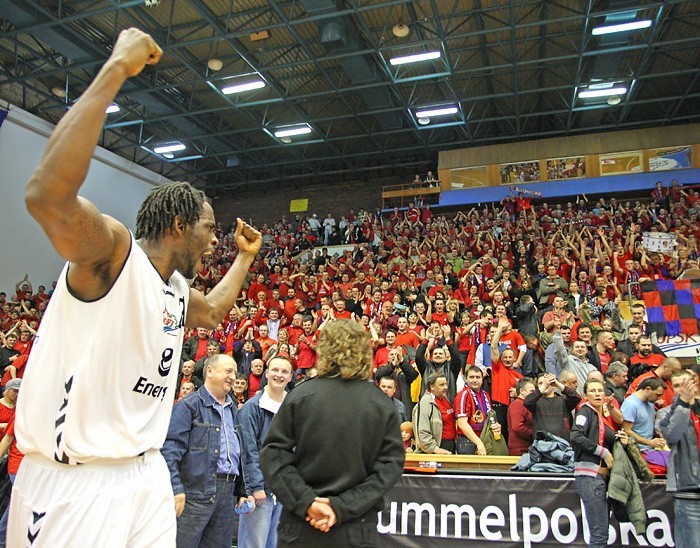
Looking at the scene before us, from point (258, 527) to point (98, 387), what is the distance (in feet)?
11.4

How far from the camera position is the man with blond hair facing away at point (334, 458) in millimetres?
2586

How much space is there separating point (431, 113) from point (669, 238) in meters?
9.48

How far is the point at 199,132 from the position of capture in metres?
22.5

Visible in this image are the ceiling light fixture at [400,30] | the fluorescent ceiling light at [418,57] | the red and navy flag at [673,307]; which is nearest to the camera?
the red and navy flag at [673,307]

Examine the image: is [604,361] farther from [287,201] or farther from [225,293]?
[287,201]

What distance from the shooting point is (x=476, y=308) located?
1109cm

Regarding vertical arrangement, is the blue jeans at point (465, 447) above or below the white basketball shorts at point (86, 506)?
below

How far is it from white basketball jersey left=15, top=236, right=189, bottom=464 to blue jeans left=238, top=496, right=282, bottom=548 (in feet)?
10.6

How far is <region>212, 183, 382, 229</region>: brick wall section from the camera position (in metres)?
26.5

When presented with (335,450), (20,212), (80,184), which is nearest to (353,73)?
(20,212)

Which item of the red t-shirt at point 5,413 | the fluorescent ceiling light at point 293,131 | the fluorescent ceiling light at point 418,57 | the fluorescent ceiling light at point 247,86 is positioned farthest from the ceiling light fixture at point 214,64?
the red t-shirt at point 5,413

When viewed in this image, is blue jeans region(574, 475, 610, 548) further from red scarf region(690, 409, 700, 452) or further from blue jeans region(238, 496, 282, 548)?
blue jeans region(238, 496, 282, 548)

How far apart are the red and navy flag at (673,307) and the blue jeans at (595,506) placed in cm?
588

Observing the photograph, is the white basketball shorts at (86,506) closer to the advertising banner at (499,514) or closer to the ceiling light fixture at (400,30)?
the advertising banner at (499,514)
